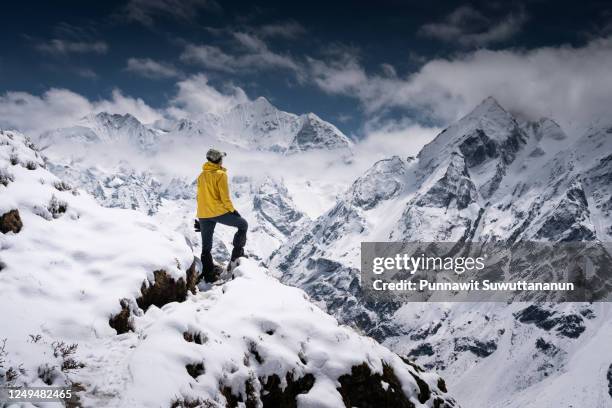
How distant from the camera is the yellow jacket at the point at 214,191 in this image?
45.1ft

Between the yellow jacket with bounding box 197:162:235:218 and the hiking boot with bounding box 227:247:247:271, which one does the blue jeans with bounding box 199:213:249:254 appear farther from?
the yellow jacket with bounding box 197:162:235:218

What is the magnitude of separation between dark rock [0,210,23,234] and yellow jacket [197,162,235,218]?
4.61m

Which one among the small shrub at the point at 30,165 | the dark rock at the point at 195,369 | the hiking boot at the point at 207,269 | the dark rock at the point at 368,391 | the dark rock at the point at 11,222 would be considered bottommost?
the dark rock at the point at 368,391

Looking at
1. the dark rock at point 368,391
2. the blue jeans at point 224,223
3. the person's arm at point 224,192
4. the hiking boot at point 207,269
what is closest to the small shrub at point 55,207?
the blue jeans at point 224,223

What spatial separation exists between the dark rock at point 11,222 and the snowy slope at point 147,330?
1.1 inches

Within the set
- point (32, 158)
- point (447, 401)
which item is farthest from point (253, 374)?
point (32, 158)

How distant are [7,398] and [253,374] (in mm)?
3922

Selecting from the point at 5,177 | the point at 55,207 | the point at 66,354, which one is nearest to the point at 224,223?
the point at 55,207

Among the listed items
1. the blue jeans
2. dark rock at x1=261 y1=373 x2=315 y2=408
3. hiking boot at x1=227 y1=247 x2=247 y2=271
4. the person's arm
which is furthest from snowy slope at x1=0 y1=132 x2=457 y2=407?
hiking boot at x1=227 y1=247 x2=247 y2=271

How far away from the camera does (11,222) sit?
10.9m

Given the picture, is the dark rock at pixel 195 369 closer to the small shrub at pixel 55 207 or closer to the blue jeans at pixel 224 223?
the blue jeans at pixel 224 223

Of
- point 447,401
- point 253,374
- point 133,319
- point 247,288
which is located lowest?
point 447,401

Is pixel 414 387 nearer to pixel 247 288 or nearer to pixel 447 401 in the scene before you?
pixel 447 401

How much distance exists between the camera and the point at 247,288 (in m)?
12.0
